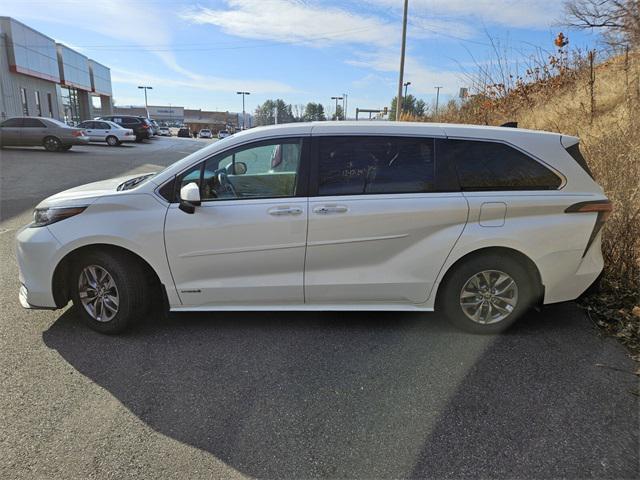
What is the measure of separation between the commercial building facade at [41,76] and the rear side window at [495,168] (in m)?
32.5

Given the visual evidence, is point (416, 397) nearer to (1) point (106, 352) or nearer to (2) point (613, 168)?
(1) point (106, 352)

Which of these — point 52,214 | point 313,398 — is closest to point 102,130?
point 52,214

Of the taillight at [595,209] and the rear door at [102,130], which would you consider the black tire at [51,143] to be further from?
the taillight at [595,209]

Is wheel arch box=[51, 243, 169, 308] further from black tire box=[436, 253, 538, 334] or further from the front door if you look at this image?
black tire box=[436, 253, 538, 334]

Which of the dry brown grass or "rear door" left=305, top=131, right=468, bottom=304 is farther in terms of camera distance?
the dry brown grass

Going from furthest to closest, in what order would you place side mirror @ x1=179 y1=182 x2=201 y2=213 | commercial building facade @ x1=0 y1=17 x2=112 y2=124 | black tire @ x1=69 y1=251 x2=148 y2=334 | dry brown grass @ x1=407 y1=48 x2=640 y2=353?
commercial building facade @ x1=0 y1=17 x2=112 y2=124, dry brown grass @ x1=407 y1=48 x2=640 y2=353, black tire @ x1=69 y1=251 x2=148 y2=334, side mirror @ x1=179 y1=182 x2=201 y2=213

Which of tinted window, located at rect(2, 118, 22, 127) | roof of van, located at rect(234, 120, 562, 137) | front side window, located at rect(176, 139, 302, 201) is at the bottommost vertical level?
front side window, located at rect(176, 139, 302, 201)

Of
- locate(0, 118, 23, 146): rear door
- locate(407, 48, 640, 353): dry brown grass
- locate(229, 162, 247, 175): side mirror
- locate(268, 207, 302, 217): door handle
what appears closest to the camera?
locate(268, 207, 302, 217): door handle

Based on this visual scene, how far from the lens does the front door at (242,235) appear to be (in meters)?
3.58

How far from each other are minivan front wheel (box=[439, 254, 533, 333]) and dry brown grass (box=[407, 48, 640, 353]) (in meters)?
1.01

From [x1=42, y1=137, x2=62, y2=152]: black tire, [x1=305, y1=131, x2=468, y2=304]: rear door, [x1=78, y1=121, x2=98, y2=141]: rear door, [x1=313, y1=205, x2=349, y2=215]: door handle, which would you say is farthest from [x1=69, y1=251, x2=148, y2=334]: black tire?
[x1=78, y1=121, x2=98, y2=141]: rear door

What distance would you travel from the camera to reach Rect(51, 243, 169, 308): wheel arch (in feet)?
12.1

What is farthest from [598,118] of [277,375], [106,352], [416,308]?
[106,352]

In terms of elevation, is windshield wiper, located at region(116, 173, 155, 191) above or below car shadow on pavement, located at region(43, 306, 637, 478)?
above
